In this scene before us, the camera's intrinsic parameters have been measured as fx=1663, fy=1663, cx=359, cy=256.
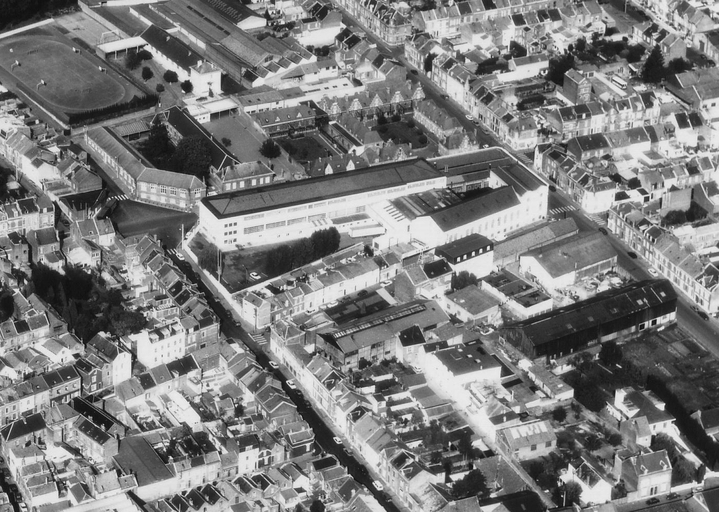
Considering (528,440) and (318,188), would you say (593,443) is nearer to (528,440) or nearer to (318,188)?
(528,440)

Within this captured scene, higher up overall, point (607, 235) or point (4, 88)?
point (4, 88)

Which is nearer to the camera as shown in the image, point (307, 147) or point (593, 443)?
point (593, 443)

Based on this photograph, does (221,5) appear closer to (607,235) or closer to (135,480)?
(607,235)

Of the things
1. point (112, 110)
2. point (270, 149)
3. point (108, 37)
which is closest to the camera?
point (270, 149)

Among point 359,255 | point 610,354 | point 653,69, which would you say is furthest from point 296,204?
point 653,69

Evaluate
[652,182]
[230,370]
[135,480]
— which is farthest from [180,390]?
[652,182]

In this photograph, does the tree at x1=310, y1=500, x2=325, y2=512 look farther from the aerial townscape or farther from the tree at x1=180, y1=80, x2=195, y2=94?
the tree at x1=180, y1=80, x2=195, y2=94
